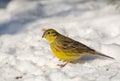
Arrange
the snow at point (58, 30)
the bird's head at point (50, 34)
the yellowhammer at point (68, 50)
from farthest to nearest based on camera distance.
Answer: the bird's head at point (50, 34), the yellowhammer at point (68, 50), the snow at point (58, 30)

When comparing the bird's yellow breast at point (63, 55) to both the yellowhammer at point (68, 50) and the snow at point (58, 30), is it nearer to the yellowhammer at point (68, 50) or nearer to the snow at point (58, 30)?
the yellowhammer at point (68, 50)

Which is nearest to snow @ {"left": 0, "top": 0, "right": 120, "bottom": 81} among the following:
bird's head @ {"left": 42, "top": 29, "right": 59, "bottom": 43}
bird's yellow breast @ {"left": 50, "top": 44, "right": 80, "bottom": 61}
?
bird's yellow breast @ {"left": 50, "top": 44, "right": 80, "bottom": 61}

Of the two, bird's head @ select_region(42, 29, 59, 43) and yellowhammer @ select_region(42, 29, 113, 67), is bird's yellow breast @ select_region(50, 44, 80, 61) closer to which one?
yellowhammer @ select_region(42, 29, 113, 67)

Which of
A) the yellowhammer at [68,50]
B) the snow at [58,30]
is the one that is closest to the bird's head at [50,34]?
the yellowhammer at [68,50]

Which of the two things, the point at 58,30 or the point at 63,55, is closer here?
the point at 63,55

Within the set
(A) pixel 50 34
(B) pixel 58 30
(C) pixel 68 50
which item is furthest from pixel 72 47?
(B) pixel 58 30

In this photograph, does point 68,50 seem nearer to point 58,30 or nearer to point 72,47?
point 72,47

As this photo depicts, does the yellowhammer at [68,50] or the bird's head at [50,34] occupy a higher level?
the bird's head at [50,34]

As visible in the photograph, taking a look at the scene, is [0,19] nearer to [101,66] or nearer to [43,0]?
[43,0]

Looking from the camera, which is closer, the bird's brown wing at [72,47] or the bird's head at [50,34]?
the bird's brown wing at [72,47]

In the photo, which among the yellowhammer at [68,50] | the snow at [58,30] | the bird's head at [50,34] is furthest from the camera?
the bird's head at [50,34]
